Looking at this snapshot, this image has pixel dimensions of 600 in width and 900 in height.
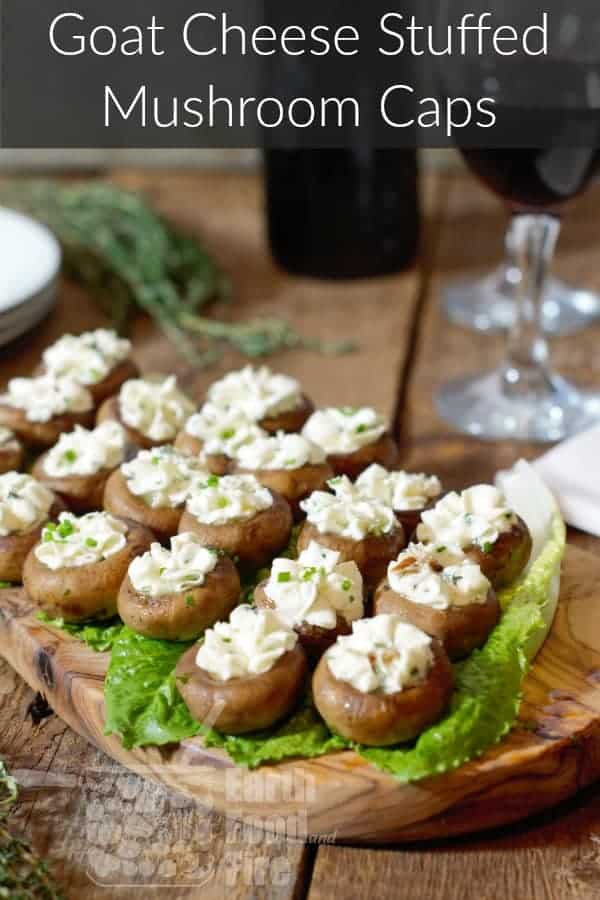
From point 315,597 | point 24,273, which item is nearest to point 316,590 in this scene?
point 315,597

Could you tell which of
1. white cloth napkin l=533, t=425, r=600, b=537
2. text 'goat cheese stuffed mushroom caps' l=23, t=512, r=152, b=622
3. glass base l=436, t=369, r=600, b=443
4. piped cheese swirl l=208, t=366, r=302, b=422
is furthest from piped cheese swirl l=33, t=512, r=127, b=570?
glass base l=436, t=369, r=600, b=443

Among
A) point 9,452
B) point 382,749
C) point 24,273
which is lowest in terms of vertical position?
point 24,273

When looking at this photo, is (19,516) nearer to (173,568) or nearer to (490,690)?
(173,568)

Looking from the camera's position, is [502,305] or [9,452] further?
[502,305]

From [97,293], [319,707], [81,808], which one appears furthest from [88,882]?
[97,293]

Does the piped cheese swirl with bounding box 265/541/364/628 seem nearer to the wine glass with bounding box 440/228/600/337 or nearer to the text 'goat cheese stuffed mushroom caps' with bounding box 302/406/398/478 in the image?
the text 'goat cheese stuffed mushroom caps' with bounding box 302/406/398/478
